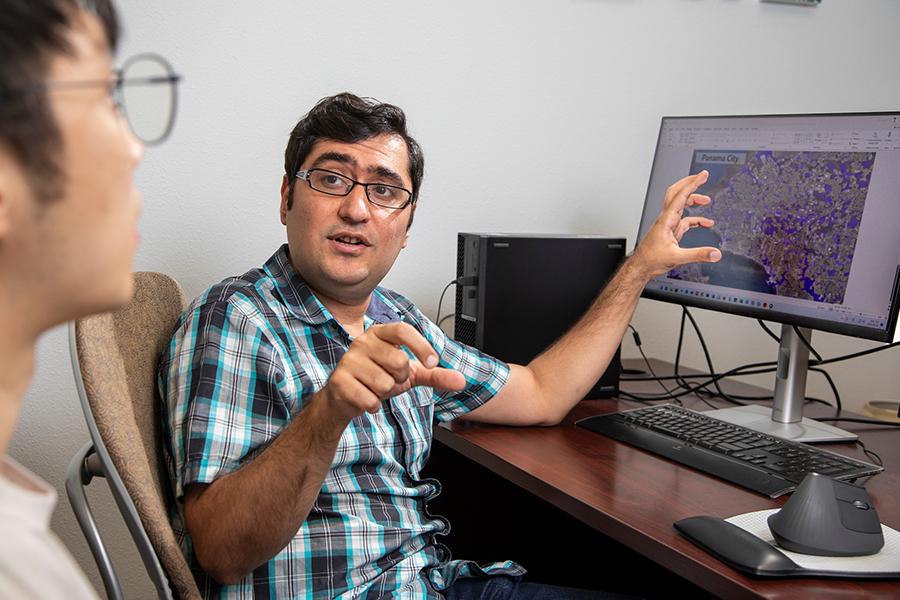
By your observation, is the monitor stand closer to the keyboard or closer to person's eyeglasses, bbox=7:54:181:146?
the keyboard

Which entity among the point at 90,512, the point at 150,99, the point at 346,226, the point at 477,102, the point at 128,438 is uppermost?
the point at 477,102

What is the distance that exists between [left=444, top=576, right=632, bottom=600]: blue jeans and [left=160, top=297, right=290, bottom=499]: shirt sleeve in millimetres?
418

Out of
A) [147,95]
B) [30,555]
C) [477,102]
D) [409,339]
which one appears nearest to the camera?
[30,555]

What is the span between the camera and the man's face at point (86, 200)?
1.34 feet

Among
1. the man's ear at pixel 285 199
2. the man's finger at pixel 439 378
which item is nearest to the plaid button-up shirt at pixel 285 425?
the man's ear at pixel 285 199

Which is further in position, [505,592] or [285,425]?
[505,592]

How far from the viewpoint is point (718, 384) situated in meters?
1.72

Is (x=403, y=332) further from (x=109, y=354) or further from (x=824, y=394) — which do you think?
(x=824, y=394)

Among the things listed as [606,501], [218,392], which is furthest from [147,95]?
[606,501]

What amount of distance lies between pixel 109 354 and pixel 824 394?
211 cm

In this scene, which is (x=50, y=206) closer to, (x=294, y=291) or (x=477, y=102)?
(x=294, y=291)

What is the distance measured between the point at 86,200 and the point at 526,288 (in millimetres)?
1118

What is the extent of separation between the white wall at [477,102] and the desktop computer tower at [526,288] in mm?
241

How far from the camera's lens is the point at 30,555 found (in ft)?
1.26
